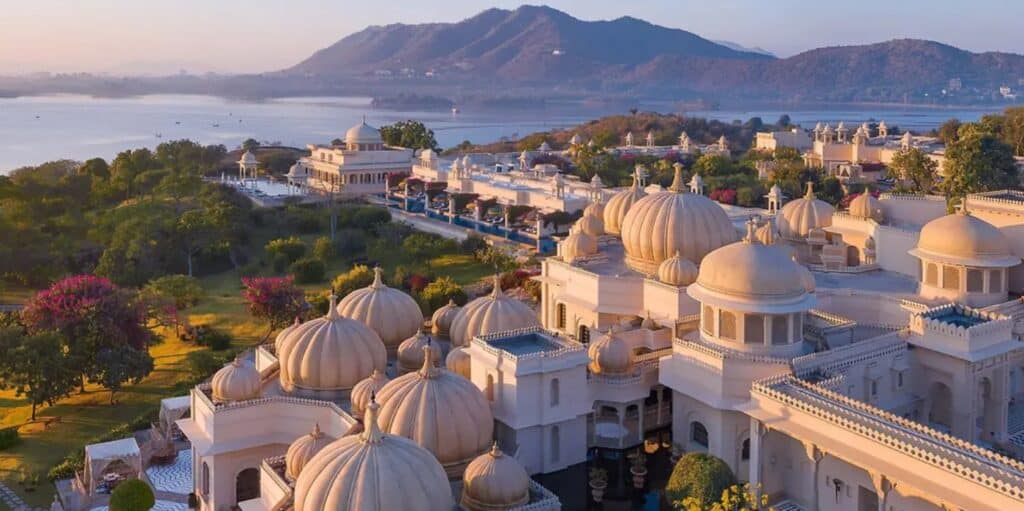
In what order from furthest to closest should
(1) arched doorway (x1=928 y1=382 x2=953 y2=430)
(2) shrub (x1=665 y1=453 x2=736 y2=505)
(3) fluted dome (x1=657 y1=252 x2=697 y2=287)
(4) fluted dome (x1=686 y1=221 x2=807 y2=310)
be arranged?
1. (3) fluted dome (x1=657 y1=252 x2=697 y2=287)
2. (1) arched doorway (x1=928 y1=382 x2=953 y2=430)
3. (4) fluted dome (x1=686 y1=221 x2=807 y2=310)
4. (2) shrub (x1=665 y1=453 x2=736 y2=505)

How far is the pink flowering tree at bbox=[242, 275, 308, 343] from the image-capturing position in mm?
35406

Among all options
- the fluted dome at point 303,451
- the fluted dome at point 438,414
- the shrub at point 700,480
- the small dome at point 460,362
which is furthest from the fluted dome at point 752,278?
the fluted dome at point 303,451

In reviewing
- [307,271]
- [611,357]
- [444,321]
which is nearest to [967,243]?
[611,357]

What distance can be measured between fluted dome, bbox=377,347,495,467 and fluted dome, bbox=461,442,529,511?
1.23m

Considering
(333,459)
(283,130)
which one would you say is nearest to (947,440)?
(333,459)

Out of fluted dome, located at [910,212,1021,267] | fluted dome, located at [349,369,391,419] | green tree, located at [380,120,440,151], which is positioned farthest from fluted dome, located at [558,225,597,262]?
green tree, located at [380,120,440,151]

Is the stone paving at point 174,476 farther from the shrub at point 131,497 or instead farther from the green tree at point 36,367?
the green tree at point 36,367

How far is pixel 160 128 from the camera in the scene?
612ft

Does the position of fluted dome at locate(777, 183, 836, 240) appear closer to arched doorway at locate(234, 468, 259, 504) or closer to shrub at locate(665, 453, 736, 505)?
shrub at locate(665, 453, 736, 505)

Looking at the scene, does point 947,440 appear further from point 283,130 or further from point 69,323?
point 283,130

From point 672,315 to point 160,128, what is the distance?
177m

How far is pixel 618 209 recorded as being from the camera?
3278cm

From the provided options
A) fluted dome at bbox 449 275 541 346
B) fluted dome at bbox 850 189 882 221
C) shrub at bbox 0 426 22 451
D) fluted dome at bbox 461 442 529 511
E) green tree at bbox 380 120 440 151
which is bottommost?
shrub at bbox 0 426 22 451

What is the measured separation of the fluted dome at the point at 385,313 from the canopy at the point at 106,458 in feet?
19.8
